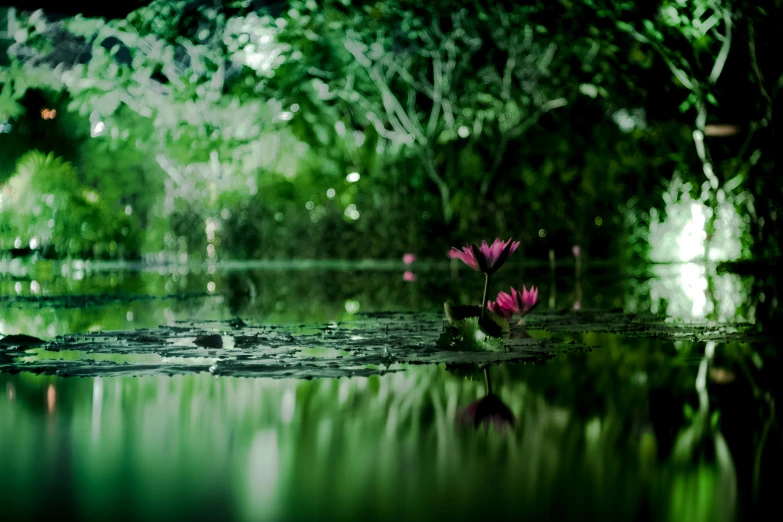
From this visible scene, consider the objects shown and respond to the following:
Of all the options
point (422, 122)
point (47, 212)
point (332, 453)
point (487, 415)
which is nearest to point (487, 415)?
point (487, 415)

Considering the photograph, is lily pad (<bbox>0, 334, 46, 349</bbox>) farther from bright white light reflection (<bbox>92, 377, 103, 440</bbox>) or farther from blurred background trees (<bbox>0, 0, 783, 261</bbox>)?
blurred background trees (<bbox>0, 0, 783, 261</bbox>)

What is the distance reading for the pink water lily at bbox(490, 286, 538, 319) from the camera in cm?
615

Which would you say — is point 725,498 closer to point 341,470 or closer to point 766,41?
point 341,470

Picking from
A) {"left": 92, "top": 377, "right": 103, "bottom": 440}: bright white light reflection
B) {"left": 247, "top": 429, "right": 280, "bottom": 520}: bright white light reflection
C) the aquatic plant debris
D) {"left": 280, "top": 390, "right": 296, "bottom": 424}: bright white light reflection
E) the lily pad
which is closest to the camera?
{"left": 247, "top": 429, "right": 280, "bottom": 520}: bright white light reflection

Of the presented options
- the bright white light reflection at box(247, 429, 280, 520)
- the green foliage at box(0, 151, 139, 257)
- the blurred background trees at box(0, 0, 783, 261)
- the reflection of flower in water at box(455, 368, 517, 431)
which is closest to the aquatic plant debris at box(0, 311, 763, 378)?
the reflection of flower in water at box(455, 368, 517, 431)

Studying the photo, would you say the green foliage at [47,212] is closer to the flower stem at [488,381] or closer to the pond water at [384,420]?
the pond water at [384,420]

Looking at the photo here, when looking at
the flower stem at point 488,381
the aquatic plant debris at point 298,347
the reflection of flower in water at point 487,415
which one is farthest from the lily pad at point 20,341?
the reflection of flower in water at point 487,415

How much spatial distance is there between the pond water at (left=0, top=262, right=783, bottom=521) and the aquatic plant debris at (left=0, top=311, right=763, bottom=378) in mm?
20

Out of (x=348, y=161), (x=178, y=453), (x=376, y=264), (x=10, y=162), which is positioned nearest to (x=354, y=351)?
(x=178, y=453)

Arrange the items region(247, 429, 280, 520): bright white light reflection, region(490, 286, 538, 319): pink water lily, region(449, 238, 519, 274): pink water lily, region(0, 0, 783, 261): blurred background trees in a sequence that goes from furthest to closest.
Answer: region(0, 0, 783, 261): blurred background trees → region(490, 286, 538, 319): pink water lily → region(449, 238, 519, 274): pink water lily → region(247, 429, 280, 520): bright white light reflection

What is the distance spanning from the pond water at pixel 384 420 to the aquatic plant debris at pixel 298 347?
0.8 inches

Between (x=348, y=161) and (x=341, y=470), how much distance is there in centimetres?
2179

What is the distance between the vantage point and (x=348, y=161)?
24.3 meters

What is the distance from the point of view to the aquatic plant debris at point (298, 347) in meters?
4.66
